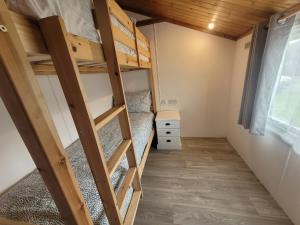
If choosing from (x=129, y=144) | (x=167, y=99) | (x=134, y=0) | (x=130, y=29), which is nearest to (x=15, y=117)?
(x=129, y=144)

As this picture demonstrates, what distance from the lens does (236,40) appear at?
2.37 meters

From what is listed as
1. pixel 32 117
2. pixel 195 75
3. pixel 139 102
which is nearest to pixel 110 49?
pixel 32 117

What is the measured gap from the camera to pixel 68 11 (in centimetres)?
70

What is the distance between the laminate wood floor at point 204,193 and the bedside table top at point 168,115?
652mm

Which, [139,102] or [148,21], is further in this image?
[139,102]

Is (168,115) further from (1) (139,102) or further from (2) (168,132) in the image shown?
(1) (139,102)

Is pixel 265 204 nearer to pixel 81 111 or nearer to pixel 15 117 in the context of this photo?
pixel 81 111

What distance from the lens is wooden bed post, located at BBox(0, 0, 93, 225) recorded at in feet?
1.41

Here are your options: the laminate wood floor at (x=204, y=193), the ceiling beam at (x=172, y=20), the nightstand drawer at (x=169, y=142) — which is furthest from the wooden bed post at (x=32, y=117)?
the ceiling beam at (x=172, y=20)

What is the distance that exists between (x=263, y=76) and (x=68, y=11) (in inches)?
66.3

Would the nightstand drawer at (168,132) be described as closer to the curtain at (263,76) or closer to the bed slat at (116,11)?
the curtain at (263,76)

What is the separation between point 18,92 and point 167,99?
104 inches

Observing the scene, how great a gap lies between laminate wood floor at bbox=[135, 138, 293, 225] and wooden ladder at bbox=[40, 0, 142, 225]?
20.9 inches

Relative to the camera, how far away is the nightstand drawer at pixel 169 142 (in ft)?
8.80
